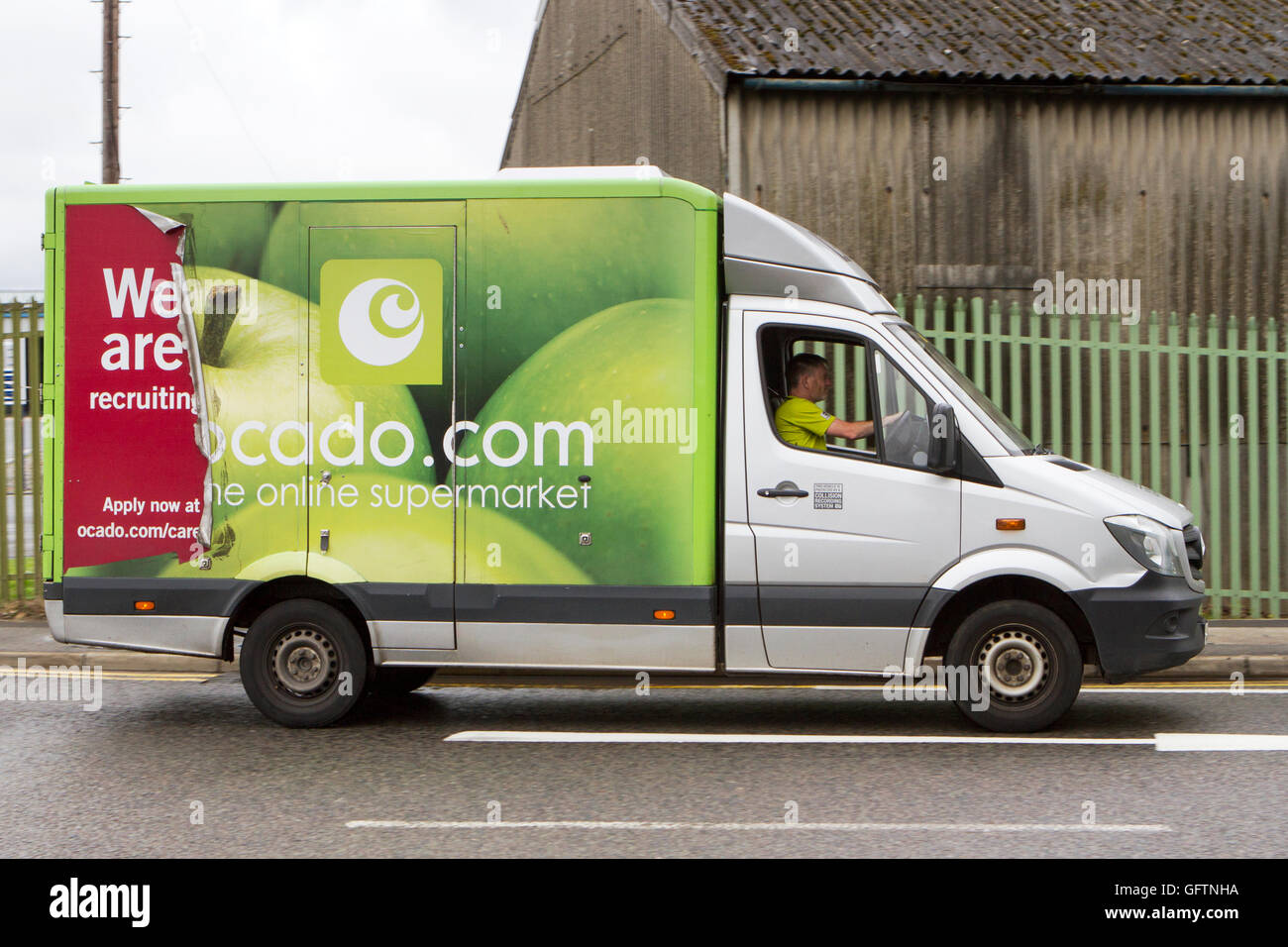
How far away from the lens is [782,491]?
6875 mm

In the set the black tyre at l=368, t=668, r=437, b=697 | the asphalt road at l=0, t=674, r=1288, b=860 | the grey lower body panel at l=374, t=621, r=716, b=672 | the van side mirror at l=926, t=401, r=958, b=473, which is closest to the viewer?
the asphalt road at l=0, t=674, r=1288, b=860

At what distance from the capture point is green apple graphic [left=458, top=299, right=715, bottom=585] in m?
6.94

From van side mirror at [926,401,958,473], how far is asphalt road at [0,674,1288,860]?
139 cm

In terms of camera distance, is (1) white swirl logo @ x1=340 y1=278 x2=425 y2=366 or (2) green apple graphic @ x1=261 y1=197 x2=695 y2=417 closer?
(2) green apple graphic @ x1=261 y1=197 x2=695 y2=417

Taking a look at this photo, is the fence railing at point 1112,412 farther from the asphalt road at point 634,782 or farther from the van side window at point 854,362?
the asphalt road at point 634,782

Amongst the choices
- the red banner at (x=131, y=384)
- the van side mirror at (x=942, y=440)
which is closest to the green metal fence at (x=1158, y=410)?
the van side mirror at (x=942, y=440)

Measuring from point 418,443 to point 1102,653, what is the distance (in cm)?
357

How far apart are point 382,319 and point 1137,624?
405 centimetres

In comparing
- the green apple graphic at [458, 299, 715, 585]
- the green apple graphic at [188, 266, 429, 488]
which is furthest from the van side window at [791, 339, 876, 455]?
the green apple graphic at [188, 266, 429, 488]

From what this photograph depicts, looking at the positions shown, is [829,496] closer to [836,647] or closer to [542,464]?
[836,647]

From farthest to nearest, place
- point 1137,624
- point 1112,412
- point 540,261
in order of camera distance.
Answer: point 1112,412
point 540,261
point 1137,624

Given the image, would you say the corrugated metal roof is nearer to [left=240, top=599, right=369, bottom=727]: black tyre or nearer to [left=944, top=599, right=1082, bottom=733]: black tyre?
[left=944, top=599, right=1082, bottom=733]: black tyre

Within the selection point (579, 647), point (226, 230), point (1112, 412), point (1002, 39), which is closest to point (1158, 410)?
point (1112, 412)
